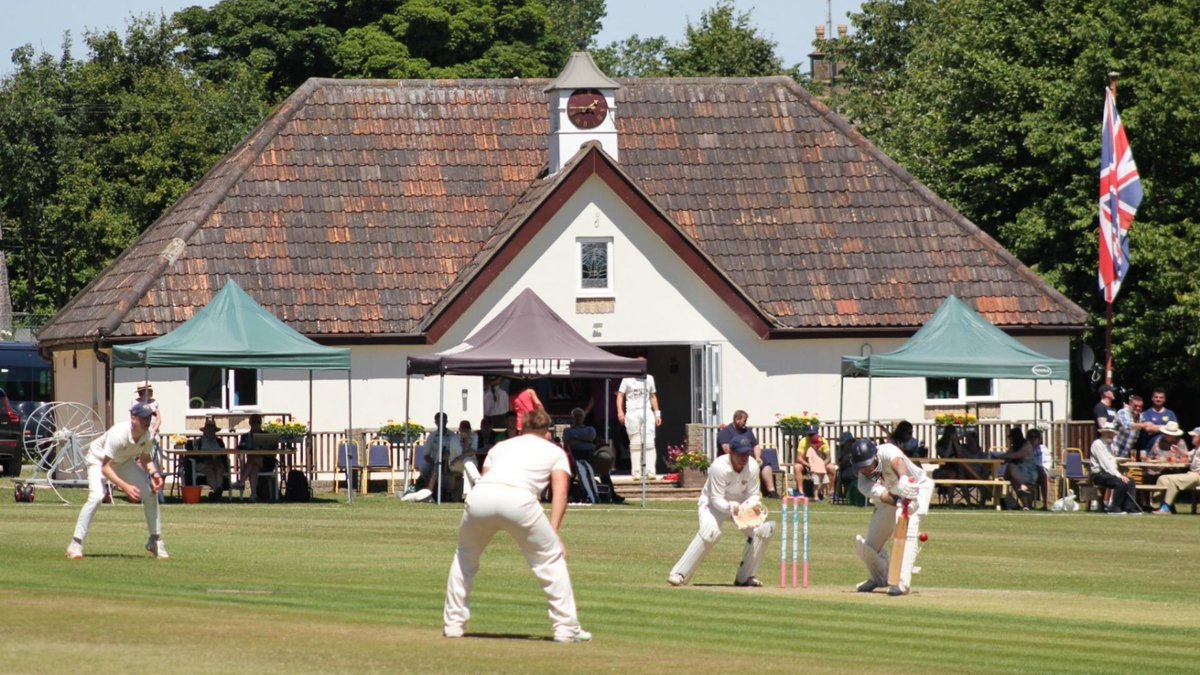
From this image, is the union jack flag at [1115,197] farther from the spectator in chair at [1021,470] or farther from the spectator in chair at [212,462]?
the spectator in chair at [212,462]

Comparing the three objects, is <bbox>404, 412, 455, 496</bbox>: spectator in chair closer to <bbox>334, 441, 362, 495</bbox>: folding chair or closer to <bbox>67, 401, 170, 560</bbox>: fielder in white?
<bbox>334, 441, 362, 495</bbox>: folding chair

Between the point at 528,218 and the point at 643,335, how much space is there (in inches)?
115

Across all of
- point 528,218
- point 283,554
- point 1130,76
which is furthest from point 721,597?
point 1130,76

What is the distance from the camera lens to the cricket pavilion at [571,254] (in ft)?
132

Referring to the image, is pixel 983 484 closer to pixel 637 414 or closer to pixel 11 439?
pixel 637 414

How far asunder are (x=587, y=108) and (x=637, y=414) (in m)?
6.52

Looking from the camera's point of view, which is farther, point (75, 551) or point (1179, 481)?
point (1179, 481)

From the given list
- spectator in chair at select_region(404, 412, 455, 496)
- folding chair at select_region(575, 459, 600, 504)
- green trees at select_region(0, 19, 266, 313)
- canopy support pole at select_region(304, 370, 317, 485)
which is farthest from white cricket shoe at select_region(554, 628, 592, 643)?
green trees at select_region(0, 19, 266, 313)

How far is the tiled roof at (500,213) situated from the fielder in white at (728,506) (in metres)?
20.2

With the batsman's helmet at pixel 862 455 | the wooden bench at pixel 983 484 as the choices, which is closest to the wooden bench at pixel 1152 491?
the wooden bench at pixel 983 484

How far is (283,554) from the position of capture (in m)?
22.7

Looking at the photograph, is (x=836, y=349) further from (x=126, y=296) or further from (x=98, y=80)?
(x=98, y=80)

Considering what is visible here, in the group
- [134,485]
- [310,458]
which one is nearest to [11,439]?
[310,458]

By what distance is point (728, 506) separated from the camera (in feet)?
66.3
